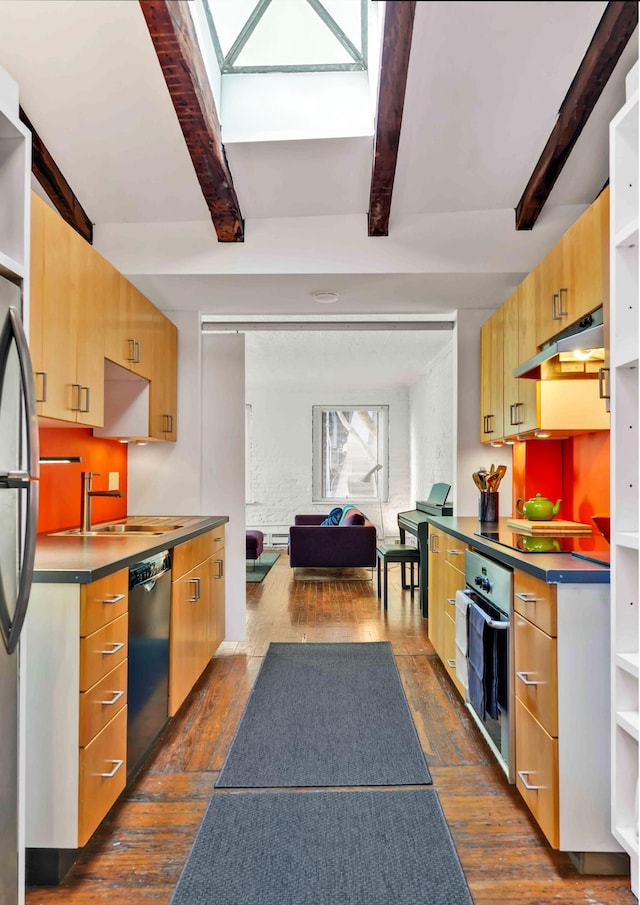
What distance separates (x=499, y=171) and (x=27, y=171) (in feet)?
7.57

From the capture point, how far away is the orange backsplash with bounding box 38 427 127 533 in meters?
2.80

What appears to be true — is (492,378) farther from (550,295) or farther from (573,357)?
(573,357)

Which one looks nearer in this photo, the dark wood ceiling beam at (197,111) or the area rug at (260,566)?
the dark wood ceiling beam at (197,111)

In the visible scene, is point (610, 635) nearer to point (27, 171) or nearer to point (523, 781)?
point (523, 781)

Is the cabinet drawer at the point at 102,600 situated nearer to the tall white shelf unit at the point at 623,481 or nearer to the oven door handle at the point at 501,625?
the oven door handle at the point at 501,625

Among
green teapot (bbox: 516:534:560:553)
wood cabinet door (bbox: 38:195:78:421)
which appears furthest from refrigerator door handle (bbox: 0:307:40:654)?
green teapot (bbox: 516:534:560:553)

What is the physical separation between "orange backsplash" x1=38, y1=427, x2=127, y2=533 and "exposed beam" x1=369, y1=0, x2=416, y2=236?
6.47ft

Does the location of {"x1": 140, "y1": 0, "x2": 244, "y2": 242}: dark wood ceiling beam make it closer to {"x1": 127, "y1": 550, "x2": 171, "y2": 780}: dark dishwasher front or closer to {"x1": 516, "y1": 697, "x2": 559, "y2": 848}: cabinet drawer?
{"x1": 127, "y1": 550, "x2": 171, "y2": 780}: dark dishwasher front

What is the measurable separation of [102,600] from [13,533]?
47 cm

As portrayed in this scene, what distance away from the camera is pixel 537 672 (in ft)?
6.08

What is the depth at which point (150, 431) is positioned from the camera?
3432 millimetres

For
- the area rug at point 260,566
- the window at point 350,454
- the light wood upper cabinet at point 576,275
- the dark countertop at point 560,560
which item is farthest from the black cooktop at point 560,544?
the window at point 350,454

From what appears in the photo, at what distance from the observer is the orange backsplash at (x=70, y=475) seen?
110 inches

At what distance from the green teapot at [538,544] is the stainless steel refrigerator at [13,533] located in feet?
5.23
